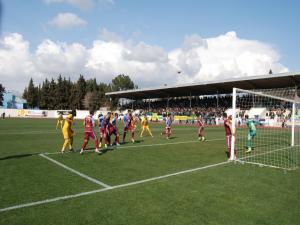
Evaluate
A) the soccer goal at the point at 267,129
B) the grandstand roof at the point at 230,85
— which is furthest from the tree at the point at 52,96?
the soccer goal at the point at 267,129

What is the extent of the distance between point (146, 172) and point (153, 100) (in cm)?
6053

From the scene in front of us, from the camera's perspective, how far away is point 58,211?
4.93m

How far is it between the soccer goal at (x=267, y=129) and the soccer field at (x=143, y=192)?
2.23 metres

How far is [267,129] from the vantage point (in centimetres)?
3095

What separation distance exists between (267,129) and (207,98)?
1004 inches

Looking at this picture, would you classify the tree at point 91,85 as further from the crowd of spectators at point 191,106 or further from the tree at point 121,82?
the crowd of spectators at point 191,106

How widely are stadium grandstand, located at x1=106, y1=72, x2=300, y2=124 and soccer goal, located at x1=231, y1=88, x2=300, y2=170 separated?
62cm

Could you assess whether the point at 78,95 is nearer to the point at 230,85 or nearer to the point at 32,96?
the point at 32,96

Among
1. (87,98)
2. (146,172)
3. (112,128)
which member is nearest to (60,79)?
(87,98)

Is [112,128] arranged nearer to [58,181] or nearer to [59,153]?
[59,153]

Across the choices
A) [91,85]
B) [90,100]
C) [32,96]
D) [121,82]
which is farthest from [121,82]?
[32,96]

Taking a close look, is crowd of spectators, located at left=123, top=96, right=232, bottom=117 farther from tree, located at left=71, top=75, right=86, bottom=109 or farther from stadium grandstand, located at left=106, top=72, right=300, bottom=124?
tree, located at left=71, top=75, right=86, bottom=109

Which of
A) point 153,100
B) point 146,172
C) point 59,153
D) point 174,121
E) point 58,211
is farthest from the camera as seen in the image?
point 153,100

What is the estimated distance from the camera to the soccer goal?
10.9m
